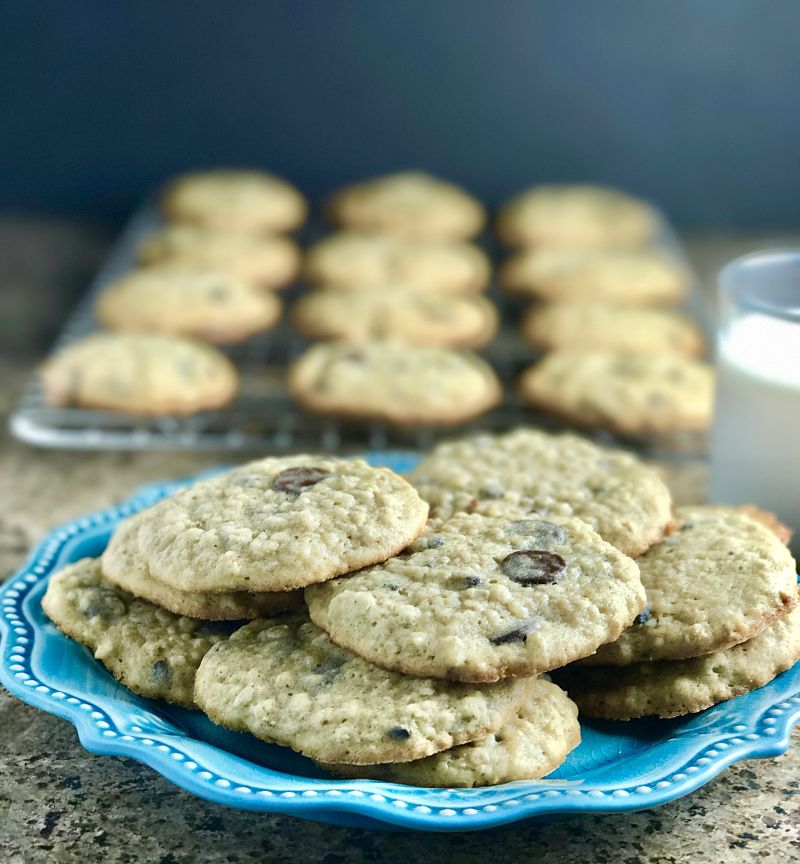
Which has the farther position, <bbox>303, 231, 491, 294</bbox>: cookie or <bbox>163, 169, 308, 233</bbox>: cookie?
<bbox>163, 169, 308, 233</bbox>: cookie

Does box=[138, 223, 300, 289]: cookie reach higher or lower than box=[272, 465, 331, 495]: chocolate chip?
lower

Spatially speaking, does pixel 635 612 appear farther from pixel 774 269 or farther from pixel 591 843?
pixel 774 269

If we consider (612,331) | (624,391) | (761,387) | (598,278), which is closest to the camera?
(761,387)

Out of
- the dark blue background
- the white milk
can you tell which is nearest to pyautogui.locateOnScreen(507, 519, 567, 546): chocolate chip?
the white milk

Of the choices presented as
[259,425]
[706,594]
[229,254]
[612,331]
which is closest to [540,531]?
[706,594]

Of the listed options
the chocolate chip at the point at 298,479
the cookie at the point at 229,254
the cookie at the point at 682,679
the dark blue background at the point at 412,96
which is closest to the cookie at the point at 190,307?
the cookie at the point at 229,254

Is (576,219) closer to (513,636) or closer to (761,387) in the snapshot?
(761,387)

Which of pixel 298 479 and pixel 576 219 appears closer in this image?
pixel 298 479

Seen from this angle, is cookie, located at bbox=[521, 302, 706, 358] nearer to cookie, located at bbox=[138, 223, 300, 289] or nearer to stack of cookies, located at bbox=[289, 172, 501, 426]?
stack of cookies, located at bbox=[289, 172, 501, 426]
